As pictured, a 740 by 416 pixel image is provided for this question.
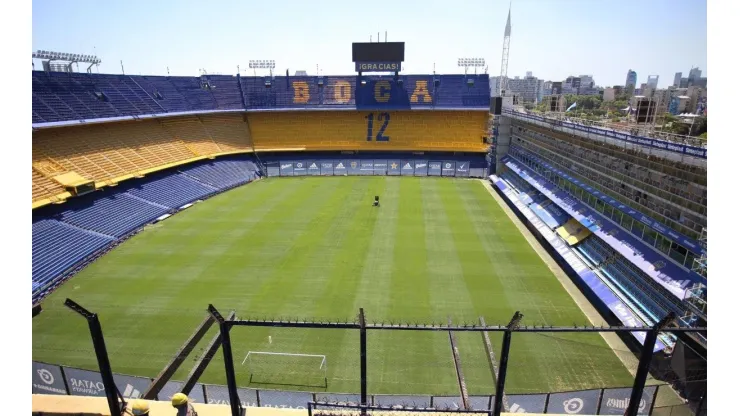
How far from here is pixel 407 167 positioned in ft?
149

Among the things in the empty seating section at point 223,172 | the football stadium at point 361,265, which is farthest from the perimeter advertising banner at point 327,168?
the empty seating section at point 223,172

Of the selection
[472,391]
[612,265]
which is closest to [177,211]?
[472,391]

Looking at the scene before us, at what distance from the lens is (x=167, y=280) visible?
20.2m

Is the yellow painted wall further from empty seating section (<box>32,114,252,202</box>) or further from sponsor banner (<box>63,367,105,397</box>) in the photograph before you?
sponsor banner (<box>63,367,105,397</box>)

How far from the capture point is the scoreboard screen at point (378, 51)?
48656mm

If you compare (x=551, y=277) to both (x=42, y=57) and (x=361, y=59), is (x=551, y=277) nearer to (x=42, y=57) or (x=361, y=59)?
(x=361, y=59)

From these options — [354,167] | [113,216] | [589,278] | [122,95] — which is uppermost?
[122,95]

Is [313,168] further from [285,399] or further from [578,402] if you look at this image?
[578,402]

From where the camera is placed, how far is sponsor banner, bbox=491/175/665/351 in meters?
→ 15.3

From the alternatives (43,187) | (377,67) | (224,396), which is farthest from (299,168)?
(224,396)

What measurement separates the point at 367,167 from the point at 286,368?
109 ft

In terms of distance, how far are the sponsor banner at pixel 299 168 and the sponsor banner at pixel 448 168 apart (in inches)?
632

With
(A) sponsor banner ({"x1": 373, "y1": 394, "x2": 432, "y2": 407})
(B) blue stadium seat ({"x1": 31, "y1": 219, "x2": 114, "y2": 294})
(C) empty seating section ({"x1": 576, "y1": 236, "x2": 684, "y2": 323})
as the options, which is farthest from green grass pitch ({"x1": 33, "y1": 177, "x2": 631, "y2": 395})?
(C) empty seating section ({"x1": 576, "y1": 236, "x2": 684, "y2": 323})

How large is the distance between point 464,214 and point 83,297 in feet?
80.1
